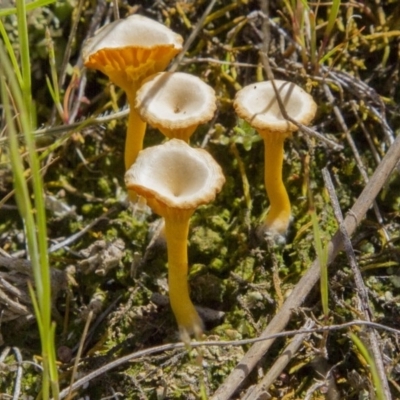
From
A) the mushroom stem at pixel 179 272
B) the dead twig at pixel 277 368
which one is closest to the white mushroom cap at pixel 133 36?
the mushroom stem at pixel 179 272

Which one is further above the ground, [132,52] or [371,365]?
[132,52]

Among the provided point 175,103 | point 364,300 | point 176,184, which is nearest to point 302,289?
point 364,300

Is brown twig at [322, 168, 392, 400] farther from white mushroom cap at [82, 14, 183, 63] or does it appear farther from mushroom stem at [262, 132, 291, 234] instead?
white mushroom cap at [82, 14, 183, 63]

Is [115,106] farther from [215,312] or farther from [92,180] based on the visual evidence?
[215,312]

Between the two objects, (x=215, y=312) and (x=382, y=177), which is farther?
(x=215, y=312)

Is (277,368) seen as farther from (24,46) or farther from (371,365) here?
(24,46)

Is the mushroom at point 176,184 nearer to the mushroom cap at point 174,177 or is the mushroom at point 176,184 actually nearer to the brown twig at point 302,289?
the mushroom cap at point 174,177

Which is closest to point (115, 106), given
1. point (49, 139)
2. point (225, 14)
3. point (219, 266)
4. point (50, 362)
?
point (49, 139)
